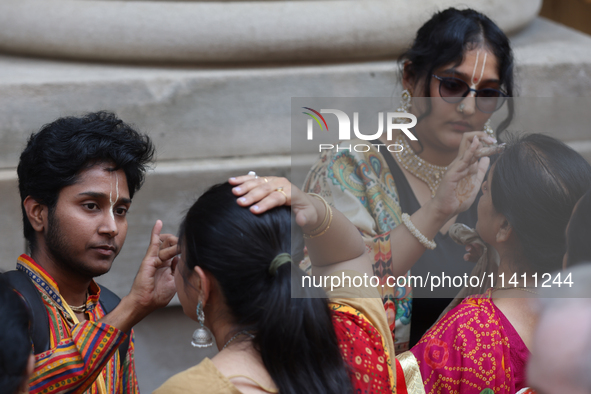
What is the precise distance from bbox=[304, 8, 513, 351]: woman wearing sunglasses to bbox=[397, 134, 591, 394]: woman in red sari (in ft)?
0.93

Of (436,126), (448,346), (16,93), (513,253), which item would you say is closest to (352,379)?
(448,346)

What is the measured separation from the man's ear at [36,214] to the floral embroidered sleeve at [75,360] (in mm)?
395

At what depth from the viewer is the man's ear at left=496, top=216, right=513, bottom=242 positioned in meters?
1.68

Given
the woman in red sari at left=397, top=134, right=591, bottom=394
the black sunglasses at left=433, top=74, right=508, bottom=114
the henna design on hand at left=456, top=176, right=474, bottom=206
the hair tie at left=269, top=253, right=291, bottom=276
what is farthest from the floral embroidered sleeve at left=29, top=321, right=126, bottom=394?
the black sunglasses at left=433, top=74, right=508, bottom=114

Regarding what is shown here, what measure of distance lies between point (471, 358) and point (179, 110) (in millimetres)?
2110

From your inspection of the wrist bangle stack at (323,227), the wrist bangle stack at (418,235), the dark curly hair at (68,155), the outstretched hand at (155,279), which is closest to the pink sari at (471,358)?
the wrist bangle stack at (418,235)

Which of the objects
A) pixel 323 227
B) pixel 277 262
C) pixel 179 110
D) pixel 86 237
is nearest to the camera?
pixel 277 262

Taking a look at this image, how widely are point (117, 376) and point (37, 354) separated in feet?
1.20

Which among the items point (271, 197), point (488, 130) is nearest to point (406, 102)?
point (488, 130)

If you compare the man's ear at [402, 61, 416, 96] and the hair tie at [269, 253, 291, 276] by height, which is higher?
the man's ear at [402, 61, 416, 96]

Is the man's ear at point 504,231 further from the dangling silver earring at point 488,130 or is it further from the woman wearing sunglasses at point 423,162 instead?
the dangling silver earring at point 488,130

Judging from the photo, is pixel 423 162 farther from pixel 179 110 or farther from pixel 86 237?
pixel 179 110

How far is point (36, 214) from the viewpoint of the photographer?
1814 mm

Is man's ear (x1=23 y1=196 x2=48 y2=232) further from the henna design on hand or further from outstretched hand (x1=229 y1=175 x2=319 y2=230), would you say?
the henna design on hand
